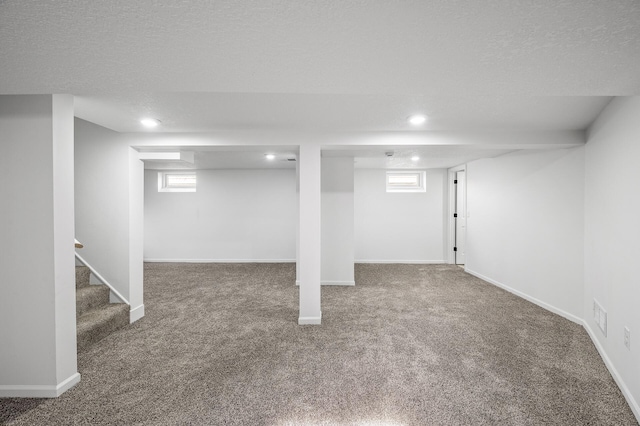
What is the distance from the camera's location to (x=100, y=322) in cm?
281

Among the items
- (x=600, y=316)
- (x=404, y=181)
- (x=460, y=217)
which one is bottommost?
(x=600, y=316)

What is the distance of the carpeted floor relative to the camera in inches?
71.2

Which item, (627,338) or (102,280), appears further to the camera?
(102,280)

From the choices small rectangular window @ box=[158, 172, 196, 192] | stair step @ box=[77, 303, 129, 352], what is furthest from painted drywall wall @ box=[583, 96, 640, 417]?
small rectangular window @ box=[158, 172, 196, 192]

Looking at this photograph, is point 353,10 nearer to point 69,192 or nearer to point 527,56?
point 527,56

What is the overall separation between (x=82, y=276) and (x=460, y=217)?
642 centimetres

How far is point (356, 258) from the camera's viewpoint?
21.6ft

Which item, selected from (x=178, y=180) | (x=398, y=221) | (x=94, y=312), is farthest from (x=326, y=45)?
(x=178, y=180)

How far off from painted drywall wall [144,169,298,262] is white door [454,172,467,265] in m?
3.61

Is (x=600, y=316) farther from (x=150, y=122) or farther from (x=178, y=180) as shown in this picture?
(x=178, y=180)

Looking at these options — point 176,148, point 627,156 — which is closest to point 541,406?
point 627,156

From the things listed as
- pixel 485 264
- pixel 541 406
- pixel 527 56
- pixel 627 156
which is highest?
pixel 527 56

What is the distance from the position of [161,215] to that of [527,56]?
7282 mm

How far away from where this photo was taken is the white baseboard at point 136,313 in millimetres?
3234
